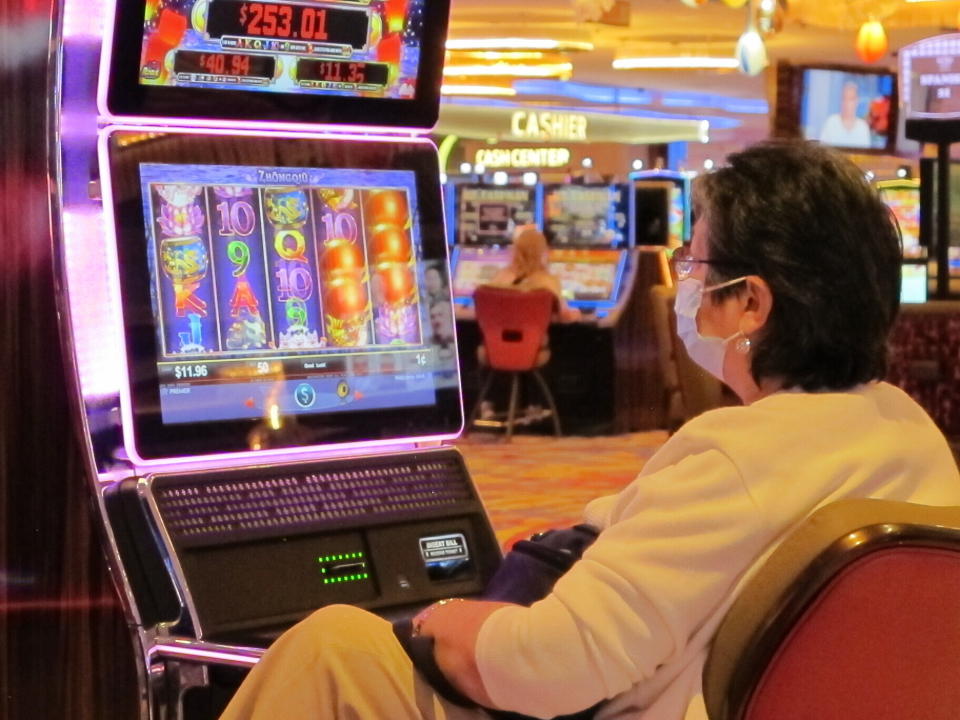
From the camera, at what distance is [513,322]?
7.48m

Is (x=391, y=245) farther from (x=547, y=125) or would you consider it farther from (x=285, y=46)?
(x=547, y=125)

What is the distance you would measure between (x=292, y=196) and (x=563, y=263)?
22.6 ft

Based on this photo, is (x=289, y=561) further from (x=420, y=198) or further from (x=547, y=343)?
(x=547, y=343)

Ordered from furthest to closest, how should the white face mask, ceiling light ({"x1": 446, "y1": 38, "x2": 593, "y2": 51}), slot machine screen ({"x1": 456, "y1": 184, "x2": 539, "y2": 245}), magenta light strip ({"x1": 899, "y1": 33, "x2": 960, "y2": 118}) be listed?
1. ceiling light ({"x1": 446, "y1": 38, "x2": 593, "y2": 51})
2. slot machine screen ({"x1": 456, "y1": 184, "x2": 539, "y2": 245})
3. magenta light strip ({"x1": 899, "y1": 33, "x2": 960, "y2": 118})
4. the white face mask

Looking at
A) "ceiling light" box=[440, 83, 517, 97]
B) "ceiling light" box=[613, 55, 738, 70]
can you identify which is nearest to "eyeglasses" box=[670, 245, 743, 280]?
"ceiling light" box=[613, 55, 738, 70]

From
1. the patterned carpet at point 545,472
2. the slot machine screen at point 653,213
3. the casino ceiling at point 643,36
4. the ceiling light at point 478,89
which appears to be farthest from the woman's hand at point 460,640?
the ceiling light at point 478,89

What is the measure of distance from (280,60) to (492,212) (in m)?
7.12

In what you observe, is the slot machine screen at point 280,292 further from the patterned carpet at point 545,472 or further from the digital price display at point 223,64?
the patterned carpet at point 545,472

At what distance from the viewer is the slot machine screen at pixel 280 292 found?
5.74 ft

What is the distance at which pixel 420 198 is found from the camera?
2006 millimetres

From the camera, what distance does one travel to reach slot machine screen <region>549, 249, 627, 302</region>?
8414 millimetres

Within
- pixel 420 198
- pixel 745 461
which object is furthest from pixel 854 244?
pixel 420 198

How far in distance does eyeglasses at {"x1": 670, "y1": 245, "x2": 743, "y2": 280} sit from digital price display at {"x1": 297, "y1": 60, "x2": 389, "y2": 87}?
2.12ft

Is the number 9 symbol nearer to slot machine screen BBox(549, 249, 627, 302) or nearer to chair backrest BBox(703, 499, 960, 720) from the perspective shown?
chair backrest BBox(703, 499, 960, 720)
